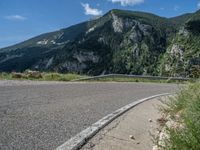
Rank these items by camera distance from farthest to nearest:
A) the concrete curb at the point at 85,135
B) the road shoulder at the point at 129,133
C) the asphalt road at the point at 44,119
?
the road shoulder at the point at 129,133
the asphalt road at the point at 44,119
the concrete curb at the point at 85,135

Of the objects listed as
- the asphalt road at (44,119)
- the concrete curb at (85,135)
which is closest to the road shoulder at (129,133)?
the concrete curb at (85,135)

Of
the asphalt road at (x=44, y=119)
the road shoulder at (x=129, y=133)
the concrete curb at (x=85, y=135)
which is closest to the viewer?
the concrete curb at (x=85, y=135)

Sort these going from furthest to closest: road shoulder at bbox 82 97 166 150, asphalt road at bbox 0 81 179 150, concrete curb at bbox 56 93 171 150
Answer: road shoulder at bbox 82 97 166 150 → asphalt road at bbox 0 81 179 150 → concrete curb at bbox 56 93 171 150

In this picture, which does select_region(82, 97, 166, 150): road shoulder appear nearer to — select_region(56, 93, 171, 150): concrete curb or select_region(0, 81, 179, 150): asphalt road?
select_region(56, 93, 171, 150): concrete curb

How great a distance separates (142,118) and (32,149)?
11.6 feet

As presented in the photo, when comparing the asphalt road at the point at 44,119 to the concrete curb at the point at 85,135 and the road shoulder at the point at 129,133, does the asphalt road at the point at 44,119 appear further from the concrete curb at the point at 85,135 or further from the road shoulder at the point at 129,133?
the road shoulder at the point at 129,133

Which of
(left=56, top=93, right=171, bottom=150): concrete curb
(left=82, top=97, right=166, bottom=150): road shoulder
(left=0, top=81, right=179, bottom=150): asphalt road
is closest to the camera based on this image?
(left=56, top=93, right=171, bottom=150): concrete curb

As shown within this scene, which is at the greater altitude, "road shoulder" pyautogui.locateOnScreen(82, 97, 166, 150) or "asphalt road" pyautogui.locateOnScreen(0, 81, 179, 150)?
"asphalt road" pyautogui.locateOnScreen(0, 81, 179, 150)

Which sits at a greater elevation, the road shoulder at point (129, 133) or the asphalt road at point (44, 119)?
the asphalt road at point (44, 119)

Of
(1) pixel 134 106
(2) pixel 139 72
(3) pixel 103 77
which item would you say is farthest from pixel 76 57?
(1) pixel 134 106

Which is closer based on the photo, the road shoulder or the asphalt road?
the asphalt road

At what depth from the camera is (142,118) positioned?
7.91 metres

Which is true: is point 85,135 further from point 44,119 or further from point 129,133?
point 44,119

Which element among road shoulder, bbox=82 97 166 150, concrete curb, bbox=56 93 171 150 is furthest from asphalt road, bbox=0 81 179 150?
road shoulder, bbox=82 97 166 150
